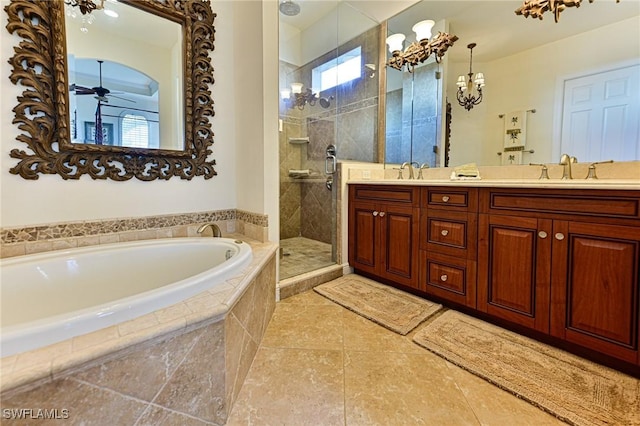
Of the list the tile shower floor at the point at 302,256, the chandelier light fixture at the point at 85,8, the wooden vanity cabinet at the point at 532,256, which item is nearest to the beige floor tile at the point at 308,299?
the tile shower floor at the point at 302,256

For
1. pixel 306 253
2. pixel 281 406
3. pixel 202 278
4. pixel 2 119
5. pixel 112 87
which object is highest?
pixel 112 87

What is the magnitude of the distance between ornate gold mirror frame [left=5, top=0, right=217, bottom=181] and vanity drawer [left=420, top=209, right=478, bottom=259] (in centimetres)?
176

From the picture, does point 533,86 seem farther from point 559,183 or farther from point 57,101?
point 57,101

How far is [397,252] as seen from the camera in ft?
7.00

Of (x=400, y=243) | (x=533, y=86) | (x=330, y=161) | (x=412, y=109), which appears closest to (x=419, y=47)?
(x=412, y=109)

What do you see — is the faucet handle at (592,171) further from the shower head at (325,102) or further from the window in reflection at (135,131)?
the window in reflection at (135,131)

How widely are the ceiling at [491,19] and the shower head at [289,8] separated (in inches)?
1.7

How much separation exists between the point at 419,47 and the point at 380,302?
2.22 metres

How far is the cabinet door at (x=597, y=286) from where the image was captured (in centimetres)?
119

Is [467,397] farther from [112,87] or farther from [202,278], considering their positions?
[112,87]

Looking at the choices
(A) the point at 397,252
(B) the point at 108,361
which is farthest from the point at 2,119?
(A) the point at 397,252

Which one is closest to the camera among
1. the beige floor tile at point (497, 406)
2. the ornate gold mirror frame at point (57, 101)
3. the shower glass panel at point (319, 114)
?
the beige floor tile at point (497, 406)

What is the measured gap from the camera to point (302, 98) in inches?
125

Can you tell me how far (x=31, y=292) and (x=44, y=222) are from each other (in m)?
0.41
